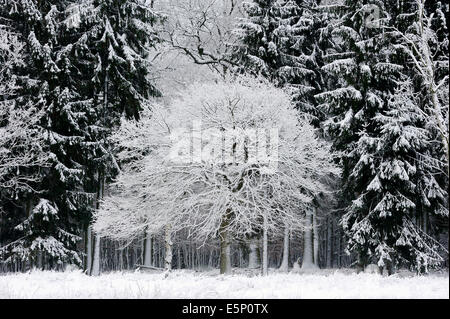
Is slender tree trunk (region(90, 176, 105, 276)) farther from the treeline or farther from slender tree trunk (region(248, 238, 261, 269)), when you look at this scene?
slender tree trunk (region(248, 238, 261, 269))

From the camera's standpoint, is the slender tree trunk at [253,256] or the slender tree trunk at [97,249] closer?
the slender tree trunk at [97,249]

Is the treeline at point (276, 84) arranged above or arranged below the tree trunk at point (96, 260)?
above

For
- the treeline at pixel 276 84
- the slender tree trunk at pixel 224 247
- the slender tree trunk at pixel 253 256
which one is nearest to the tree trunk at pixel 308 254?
the treeline at pixel 276 84

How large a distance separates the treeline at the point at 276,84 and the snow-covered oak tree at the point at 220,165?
6.04 feet

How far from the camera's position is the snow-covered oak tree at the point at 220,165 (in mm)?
18344

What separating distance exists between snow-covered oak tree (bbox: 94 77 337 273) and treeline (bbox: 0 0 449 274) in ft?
6.04

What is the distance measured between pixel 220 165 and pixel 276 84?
543 cm

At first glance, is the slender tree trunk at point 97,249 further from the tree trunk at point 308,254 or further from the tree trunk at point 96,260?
the tree trunk at point 308,254

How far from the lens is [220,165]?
737 inches

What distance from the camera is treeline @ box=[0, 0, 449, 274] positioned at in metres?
18.6

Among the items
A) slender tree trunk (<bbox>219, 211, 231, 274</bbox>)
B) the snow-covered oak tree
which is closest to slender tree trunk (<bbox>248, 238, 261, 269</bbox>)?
the snow-covered oak tree

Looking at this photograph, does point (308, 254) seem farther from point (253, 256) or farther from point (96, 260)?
point (96, 260)

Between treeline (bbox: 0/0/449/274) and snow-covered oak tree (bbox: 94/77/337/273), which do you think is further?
treeline (bbox: 0/0/449/274)
